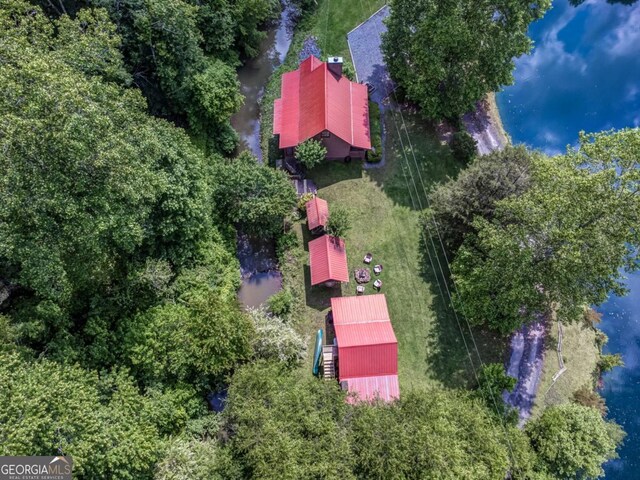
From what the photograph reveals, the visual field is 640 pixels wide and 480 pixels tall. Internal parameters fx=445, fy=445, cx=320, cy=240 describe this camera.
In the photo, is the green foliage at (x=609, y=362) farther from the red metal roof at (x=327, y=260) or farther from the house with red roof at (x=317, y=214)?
the house with red roof at (x=317, y=214)

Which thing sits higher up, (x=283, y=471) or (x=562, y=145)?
(x=562, y=145)

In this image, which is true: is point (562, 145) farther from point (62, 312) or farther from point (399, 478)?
point (62, 312)

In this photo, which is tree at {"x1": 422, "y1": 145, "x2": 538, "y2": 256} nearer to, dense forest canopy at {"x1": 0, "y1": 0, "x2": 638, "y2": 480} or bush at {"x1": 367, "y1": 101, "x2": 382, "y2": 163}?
dense forest canopy at {"x1": 0, "y1": 0, "x2": 638, "y2": 480}

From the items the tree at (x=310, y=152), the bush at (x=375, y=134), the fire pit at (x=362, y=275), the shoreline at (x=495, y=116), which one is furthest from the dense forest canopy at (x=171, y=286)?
the shoreline at (x=495, y=116)

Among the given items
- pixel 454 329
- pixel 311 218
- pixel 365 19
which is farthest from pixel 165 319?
pixel 365 19

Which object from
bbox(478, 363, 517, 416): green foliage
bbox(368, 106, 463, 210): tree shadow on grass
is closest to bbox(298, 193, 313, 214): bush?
bbox(368, 106, 463, 210): tree shadow on grass

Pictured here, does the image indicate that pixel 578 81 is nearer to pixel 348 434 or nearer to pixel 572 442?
pixel 572 442
